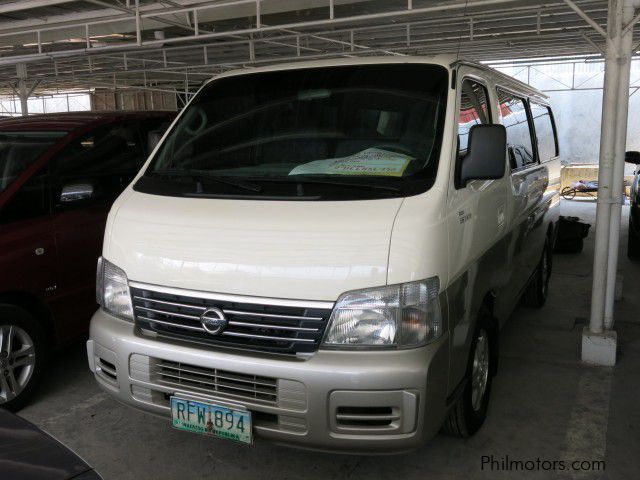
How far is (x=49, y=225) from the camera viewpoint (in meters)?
3.80

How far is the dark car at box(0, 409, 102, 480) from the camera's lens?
5.17 feet

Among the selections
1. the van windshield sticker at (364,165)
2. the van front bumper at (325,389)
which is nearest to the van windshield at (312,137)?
the van windshield sticker at (364,165)

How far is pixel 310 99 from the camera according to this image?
3.13m

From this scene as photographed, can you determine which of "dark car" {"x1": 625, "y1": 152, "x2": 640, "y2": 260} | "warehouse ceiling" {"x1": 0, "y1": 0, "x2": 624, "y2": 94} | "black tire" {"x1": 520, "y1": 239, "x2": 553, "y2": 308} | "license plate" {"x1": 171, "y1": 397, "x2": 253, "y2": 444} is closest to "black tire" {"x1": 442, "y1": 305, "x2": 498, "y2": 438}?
"license plate" {"x1": 171, "y1": 397, "x2": 253, "y2": 444}

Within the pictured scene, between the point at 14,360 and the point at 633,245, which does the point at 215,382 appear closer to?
the point at 14,360

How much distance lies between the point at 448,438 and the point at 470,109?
68.6 inches

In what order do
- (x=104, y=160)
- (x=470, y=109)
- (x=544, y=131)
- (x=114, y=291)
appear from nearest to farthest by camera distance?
(x=114, y=291), (x=470, y=109), (x=104, y=160), (x=544, y=131)

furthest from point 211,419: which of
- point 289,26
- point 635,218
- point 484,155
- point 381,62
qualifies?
point 635,218

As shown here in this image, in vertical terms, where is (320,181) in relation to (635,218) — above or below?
above

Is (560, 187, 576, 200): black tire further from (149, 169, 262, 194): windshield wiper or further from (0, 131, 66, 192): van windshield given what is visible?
(149, 169, 262, 194): windshield wiper

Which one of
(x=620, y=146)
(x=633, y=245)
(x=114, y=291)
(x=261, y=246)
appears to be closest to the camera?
(x=261, y=246)

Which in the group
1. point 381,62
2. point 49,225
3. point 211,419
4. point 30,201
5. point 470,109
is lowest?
point 211,419

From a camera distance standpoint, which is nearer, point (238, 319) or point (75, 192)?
point (238, 319)

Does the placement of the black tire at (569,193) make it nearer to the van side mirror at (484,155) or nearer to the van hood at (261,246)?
the van side mirror at (484,155)
